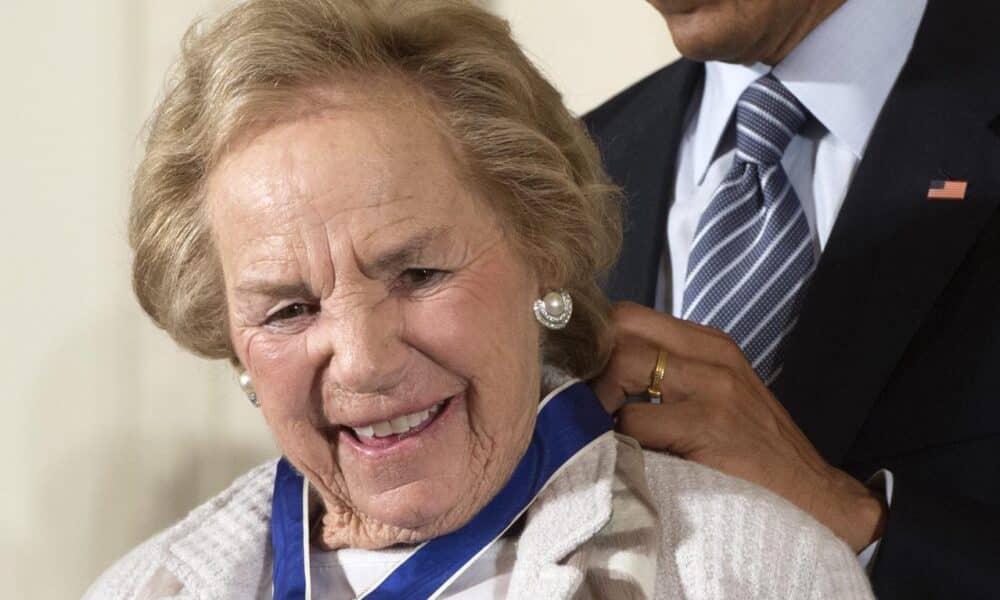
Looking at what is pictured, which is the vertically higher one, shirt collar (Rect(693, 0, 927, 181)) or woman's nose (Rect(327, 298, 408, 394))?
shirt collar (Rect(693, 0, 927, 181))

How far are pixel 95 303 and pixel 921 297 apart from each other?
150 centimetres

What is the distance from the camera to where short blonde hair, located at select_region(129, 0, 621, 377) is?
1.45 meters

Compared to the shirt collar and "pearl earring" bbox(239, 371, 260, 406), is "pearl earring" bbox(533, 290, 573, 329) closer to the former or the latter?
"pearl earring" bbox(239, 371, 260, 406)

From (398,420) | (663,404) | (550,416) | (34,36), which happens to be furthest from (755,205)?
(34,36)

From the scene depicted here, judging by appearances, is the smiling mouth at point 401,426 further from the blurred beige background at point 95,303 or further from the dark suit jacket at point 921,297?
the blurred beige background at point 95,303

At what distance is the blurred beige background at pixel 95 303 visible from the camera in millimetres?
2459

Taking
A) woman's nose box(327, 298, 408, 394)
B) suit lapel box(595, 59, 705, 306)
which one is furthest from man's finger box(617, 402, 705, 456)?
suit lapel box(595, 59, 705, 306)

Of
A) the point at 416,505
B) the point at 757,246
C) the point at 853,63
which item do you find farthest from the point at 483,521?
the point at 853,63

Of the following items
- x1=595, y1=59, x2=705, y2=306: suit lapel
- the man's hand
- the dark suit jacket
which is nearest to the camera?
the man's hand

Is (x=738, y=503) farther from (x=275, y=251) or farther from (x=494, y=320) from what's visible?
(x=275, y=251)

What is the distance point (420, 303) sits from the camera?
1425 mm

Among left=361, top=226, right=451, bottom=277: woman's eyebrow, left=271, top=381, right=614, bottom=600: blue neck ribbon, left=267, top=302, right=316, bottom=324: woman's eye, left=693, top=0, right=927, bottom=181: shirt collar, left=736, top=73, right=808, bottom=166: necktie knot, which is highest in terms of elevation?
left=693, top=0, right=927, bottom=181: shirt collar

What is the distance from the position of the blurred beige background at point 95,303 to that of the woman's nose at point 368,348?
1159mm

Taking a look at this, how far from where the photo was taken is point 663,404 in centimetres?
173
